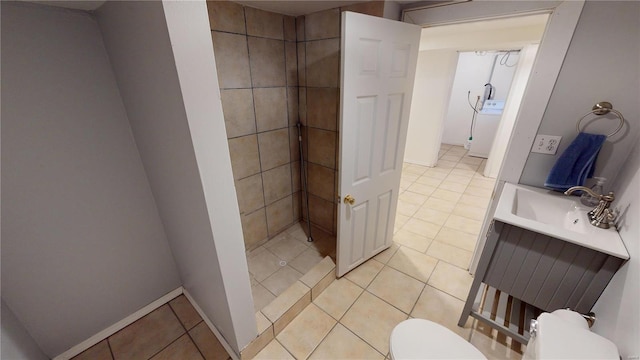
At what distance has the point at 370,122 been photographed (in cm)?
155

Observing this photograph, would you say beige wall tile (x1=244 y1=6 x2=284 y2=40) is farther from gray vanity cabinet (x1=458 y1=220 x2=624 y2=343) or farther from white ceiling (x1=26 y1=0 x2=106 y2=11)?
gray vanity cabinet (x1=458 y1=220 x2=624 y2=343)

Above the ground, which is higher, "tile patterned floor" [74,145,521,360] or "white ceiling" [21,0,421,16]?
"white ceiling" [21,0,421,16]

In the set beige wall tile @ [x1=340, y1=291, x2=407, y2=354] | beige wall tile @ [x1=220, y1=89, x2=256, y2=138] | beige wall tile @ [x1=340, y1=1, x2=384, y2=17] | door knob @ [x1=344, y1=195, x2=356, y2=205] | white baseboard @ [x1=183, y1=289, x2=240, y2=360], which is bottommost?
beige wall tile @ [x1=340, y1=291, x2=407, y2=354]

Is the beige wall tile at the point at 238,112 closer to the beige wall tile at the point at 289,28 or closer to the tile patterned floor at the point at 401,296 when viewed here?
the beige wall tile at the point at 289,28

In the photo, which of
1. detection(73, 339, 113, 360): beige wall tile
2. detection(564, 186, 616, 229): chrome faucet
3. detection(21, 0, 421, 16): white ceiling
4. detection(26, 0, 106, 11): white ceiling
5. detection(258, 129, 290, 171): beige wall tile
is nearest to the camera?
detection(26, 0, 106, 11): white ceiling

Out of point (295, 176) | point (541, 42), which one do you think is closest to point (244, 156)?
point (295, 176)

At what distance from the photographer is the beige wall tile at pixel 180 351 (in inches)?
54.7

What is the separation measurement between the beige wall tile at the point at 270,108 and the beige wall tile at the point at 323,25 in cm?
48

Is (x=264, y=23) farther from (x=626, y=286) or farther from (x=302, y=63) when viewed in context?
(x=626, y=286)

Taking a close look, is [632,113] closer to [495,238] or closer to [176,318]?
[495,238]

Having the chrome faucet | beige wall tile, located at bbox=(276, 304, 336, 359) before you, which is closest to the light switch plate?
the chrome faucet

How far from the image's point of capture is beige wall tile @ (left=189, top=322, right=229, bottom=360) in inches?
55.1

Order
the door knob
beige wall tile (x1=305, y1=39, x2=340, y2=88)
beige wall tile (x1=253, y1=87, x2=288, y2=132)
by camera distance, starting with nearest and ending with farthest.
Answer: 1. the door knob
2. beige wall tile (x1=305, y1=39, x2=340, y2=88)
3. beige wall tile (x1=253, y1=87, x2=288, y2=132)

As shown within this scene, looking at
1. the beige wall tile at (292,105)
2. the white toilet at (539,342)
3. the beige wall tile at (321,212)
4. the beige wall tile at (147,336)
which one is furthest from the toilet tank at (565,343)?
the beige wall tile at (292,105)
